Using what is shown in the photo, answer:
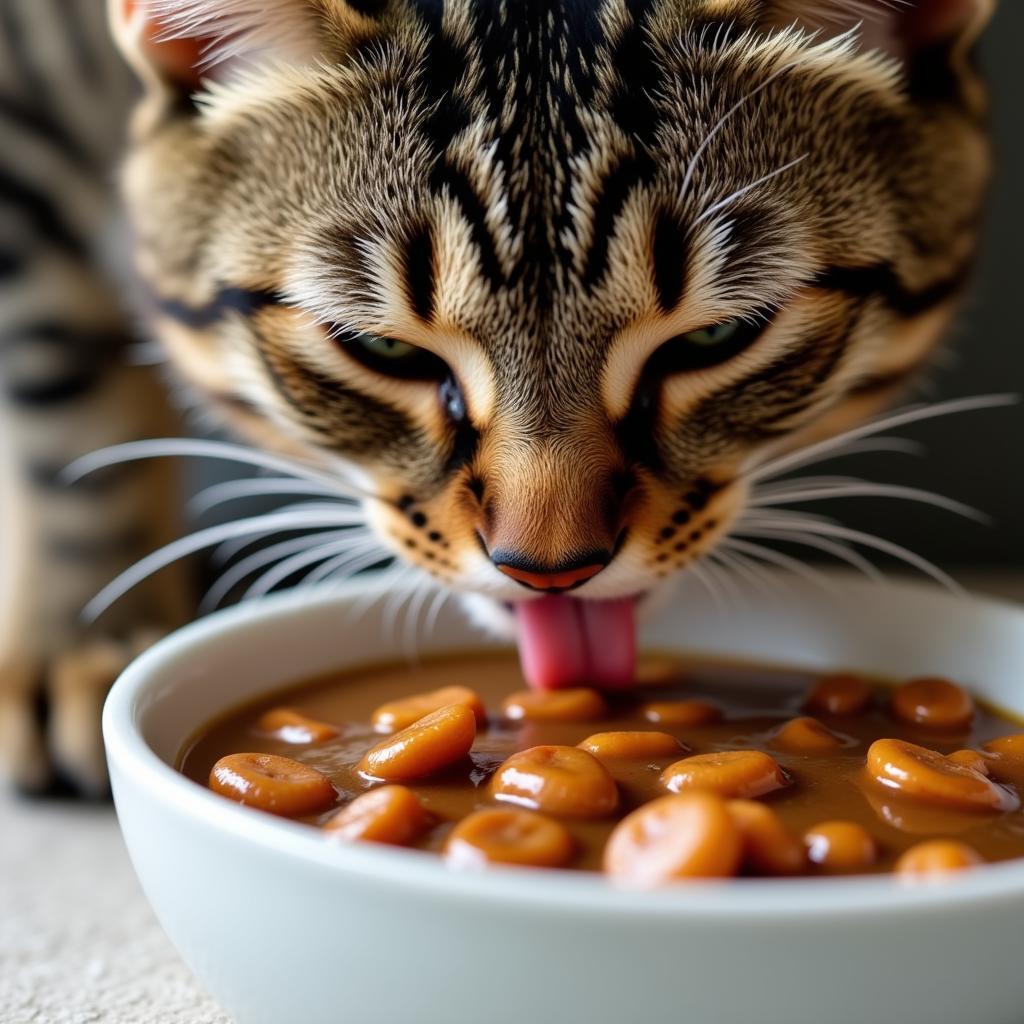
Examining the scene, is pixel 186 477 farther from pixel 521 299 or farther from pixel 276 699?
pixel 521 299

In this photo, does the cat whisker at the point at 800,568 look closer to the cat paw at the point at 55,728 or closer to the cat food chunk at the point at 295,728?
the cat food chunk at the point at 295,728

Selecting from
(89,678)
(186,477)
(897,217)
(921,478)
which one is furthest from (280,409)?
(921,478)

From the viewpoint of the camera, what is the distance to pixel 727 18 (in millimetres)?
765

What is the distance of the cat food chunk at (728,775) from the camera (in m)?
0.62

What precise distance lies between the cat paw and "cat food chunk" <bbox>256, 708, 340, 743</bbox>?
320mm

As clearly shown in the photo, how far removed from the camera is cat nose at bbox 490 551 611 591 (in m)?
0.76

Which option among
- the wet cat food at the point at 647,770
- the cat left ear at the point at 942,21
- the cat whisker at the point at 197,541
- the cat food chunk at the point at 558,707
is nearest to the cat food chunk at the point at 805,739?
the wet cat food at the point at 647,770

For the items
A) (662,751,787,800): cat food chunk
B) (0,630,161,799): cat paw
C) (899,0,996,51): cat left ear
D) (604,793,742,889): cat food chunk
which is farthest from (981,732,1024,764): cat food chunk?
(0,630,161,799): cat paw

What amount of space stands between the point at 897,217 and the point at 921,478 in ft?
2.43

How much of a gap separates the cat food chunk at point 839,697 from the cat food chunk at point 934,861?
0.26m

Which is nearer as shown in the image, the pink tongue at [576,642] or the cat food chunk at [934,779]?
the cat food chunk at [934,779]

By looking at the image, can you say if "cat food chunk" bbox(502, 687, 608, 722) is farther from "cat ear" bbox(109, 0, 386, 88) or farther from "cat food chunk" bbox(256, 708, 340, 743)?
"cat ear" bbox(109, 0, 386, 88)

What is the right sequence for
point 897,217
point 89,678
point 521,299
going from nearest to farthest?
point 521,299
point 897,217
point 89,678

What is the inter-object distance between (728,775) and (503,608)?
29 cm
